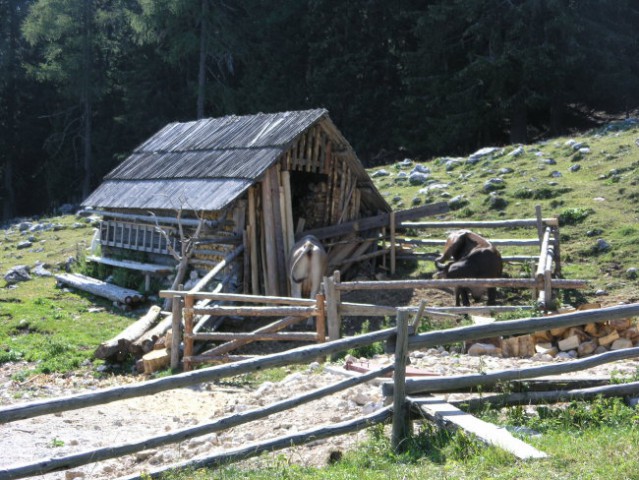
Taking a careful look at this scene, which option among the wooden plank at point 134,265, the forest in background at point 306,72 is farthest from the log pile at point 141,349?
the forest in background at point 306,72

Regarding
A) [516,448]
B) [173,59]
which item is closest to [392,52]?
[173,59]

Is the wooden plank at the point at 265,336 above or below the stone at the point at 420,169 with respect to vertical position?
below

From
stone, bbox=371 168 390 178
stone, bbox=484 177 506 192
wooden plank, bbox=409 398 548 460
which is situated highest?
stone, bbox=371 168 390 178

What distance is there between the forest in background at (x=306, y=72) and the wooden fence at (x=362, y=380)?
24737 millimetres

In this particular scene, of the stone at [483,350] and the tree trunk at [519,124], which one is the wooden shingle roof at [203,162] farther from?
the tree trunk at [519,124]

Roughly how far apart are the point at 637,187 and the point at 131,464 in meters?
14.8

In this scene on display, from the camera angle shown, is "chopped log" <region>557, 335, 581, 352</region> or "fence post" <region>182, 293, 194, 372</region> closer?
"chopped log" <region>557, 335, 581, 352</region>

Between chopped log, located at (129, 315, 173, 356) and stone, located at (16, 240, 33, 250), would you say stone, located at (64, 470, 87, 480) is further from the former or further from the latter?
stone, located at (16, 240, 33, 250)

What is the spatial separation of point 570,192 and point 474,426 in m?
14.8

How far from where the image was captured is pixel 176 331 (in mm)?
13539

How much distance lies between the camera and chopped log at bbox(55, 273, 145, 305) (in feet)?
59.6

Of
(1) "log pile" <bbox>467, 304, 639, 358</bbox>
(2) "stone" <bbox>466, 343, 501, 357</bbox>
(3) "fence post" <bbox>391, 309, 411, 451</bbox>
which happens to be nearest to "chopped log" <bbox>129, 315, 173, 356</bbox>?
(2) "stone" <bbox>466, 343, 501, 357</bbox>

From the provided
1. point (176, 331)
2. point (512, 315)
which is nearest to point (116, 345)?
point (176, 331)

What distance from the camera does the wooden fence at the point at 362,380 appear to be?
20.7 feet
